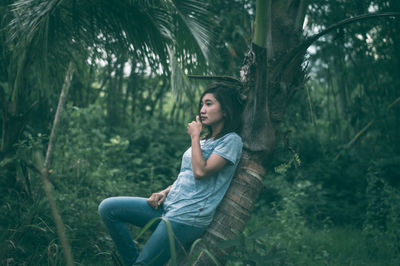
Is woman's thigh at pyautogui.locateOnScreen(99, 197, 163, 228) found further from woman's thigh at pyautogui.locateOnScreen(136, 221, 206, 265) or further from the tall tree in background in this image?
the tall tree in background

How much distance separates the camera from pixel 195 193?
2.25m

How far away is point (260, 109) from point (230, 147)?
293 mm

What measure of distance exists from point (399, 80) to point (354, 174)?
1668mm

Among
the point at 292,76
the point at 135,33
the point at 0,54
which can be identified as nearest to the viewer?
the point at 292,76

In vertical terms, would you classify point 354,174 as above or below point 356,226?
above

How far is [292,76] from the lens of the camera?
2.35 meters

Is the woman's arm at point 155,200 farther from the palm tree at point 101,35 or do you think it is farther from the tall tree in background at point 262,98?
the palm tree at point 101,35

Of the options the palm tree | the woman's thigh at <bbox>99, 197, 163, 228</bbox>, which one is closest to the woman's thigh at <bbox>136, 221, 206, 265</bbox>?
the woman's thigh at <bbox>99, 197, 163, 228</bbox>

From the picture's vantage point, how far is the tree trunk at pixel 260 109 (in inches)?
87.9

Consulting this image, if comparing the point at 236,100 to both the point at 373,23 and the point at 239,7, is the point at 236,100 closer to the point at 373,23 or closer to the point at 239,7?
the point at 373,23

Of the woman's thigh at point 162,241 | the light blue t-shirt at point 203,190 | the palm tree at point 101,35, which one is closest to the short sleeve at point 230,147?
the light blue t-shirt at point 203,190

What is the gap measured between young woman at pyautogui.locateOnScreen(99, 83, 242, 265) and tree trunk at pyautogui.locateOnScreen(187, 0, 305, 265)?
0.07 meters

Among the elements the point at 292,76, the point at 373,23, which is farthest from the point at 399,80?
the point at 292,76

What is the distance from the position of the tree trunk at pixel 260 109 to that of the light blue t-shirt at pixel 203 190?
0.07 metres
